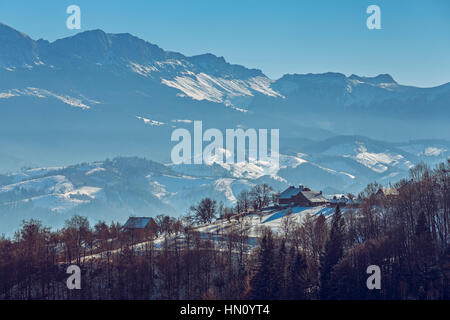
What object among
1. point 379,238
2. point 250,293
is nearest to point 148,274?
point 250,293

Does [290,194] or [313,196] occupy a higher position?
[290,194]

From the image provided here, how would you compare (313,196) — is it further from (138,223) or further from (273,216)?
(138,223)

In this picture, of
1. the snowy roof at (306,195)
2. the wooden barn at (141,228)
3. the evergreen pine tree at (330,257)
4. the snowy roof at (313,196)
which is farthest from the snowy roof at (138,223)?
the evergreen pine tree at (330,257)

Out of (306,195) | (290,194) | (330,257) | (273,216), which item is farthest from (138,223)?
(330,257)

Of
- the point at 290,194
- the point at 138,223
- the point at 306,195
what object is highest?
the point at 290,194

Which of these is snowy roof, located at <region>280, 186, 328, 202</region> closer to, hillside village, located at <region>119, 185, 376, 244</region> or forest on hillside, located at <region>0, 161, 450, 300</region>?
hillside village, located at <region>119, 185, 376, 244</region>

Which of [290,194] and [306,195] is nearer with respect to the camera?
[306,195]

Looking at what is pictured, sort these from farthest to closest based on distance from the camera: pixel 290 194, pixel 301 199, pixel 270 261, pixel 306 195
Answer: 1. pixel 290 194
2. pixel 306 195
3. pixel 301 199
4. pixel 270 261

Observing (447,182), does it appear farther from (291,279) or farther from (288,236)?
(291,279)

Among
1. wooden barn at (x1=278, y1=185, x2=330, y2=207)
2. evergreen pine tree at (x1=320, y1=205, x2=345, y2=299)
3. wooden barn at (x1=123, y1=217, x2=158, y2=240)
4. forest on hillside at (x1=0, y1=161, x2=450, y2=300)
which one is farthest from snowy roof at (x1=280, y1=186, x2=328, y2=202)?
evergreen pine tree at (x1=320, y1=205, x2=345, y2=299)
